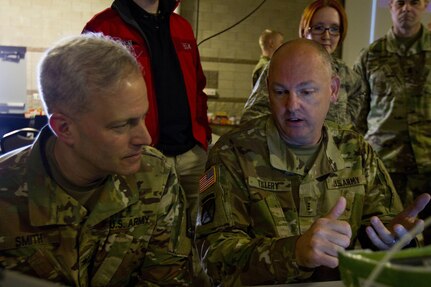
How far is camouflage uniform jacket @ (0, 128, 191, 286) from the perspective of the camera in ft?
4.22

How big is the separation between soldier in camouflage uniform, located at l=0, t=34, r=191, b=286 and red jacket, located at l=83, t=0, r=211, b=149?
1006mm

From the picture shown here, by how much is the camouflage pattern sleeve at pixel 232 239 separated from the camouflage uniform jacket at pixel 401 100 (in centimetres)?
173

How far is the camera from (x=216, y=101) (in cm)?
717

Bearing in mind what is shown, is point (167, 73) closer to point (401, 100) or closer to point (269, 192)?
point (269, 192)

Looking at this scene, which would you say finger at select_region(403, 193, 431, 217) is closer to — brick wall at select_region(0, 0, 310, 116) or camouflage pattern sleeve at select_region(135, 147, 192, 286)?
camouflage pattern sleeve at select_region(135, 147, 192, 286)

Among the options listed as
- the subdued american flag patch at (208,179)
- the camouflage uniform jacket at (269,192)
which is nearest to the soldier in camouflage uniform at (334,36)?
the camouflage uniform jacket at (269,192)

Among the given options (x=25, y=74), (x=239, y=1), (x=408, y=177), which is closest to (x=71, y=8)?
(x=25, y=74)

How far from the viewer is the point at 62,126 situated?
1296 millimetres

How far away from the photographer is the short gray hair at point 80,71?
4.04 feet

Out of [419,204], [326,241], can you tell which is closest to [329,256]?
[326,241]

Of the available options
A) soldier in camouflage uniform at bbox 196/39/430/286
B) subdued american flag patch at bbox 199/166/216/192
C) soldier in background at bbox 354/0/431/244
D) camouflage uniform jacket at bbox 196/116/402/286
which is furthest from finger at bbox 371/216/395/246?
soldier in background at bbox 354/0/431/244

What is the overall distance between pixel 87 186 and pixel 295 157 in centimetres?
71

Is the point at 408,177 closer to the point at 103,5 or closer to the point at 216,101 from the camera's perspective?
the point at 216,101

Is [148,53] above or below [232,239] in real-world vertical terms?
above
